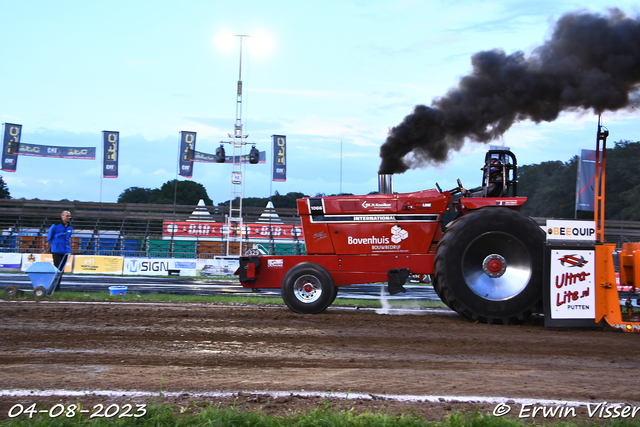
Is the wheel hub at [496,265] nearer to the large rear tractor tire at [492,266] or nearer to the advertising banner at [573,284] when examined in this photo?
the large rear tractor tire at [492,266]

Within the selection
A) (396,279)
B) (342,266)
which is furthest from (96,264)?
(396,279)

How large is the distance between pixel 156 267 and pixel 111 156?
1627 cm

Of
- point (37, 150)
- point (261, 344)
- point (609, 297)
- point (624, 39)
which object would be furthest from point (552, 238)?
point (37, 150)

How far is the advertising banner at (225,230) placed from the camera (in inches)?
1258

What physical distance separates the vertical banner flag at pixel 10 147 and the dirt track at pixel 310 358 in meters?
30.6

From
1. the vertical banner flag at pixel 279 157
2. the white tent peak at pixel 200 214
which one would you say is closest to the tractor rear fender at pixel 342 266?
the white tent peak at pixel 200 214

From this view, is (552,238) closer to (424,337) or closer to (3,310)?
(424,337)

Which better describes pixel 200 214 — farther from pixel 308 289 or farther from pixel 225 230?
pixel 308 289

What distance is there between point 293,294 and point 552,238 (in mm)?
3865

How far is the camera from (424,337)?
5992 mm

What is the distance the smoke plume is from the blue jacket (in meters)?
7.00

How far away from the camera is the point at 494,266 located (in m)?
7.32

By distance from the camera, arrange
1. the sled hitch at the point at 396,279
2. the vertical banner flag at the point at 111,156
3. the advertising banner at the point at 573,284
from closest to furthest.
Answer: the advertising banner at the point at 573,284
the sled hitch at the point at 396,279
the vertical banner flag at the point at 111,156

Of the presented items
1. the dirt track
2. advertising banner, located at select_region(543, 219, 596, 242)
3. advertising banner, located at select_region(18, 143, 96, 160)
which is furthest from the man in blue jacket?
advertising banner, located at select_region(18, 143, 96, 160)
